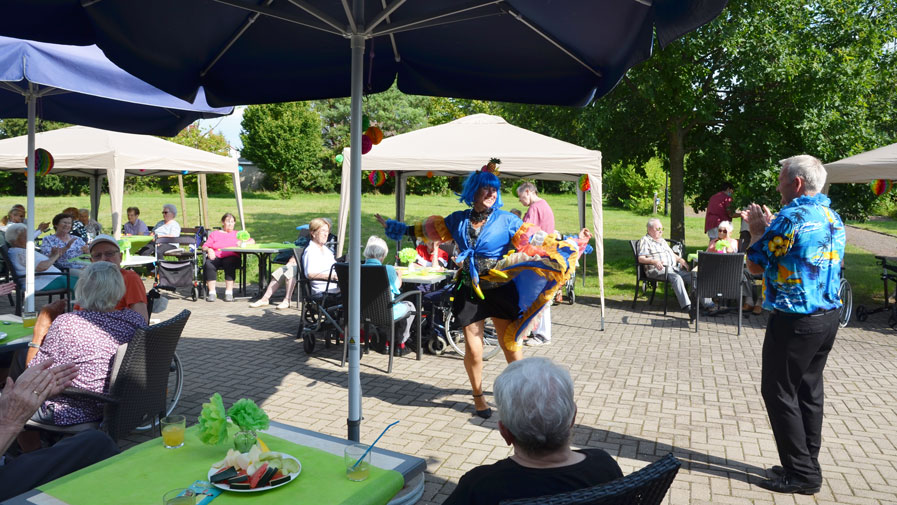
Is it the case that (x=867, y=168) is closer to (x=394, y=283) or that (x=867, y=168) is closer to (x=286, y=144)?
(x=394, y=283)

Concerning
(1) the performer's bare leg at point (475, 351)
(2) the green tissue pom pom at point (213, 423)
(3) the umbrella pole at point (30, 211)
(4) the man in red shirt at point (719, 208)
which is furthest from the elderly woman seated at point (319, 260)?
(4) the man in red shirt at point (719, 208)

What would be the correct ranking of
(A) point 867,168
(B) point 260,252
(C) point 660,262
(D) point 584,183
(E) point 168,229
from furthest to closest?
(E) point 168,229 < (B) point 260,252 < (C) point 660,262 < (D) point 584,183 < (A) point 867,168

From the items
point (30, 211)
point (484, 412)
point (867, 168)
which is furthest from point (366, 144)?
point (867, 168)

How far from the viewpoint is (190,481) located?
1876 millimetres

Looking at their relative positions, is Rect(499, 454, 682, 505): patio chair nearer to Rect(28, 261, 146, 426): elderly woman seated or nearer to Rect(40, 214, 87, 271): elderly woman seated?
Rect(28, 261, 146, 426): elderly woman seated

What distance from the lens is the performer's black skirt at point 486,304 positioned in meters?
Answer: 4.24

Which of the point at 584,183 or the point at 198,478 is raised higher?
the point at 584,183

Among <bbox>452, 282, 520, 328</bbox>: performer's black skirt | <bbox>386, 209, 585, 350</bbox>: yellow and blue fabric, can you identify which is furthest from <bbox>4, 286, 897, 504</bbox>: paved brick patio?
<bbox>386, 209, 585, 350</bbox>: yellow and blue fabric

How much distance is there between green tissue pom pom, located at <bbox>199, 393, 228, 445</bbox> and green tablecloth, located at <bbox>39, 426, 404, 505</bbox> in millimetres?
78

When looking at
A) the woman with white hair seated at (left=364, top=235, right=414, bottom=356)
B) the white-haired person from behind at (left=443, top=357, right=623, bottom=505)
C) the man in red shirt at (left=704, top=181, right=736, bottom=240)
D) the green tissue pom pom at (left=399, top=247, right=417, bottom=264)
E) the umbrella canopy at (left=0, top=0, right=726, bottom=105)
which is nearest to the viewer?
the white-haired person from behind at (left=443, top=357, right=623, bottom=505)

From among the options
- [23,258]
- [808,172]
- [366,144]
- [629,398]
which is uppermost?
[366,144]

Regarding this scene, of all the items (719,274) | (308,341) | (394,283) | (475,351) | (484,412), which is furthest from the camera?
Result: (719,274)

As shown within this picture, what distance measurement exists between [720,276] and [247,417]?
22.7 feet

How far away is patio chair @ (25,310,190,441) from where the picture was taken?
120 inches
